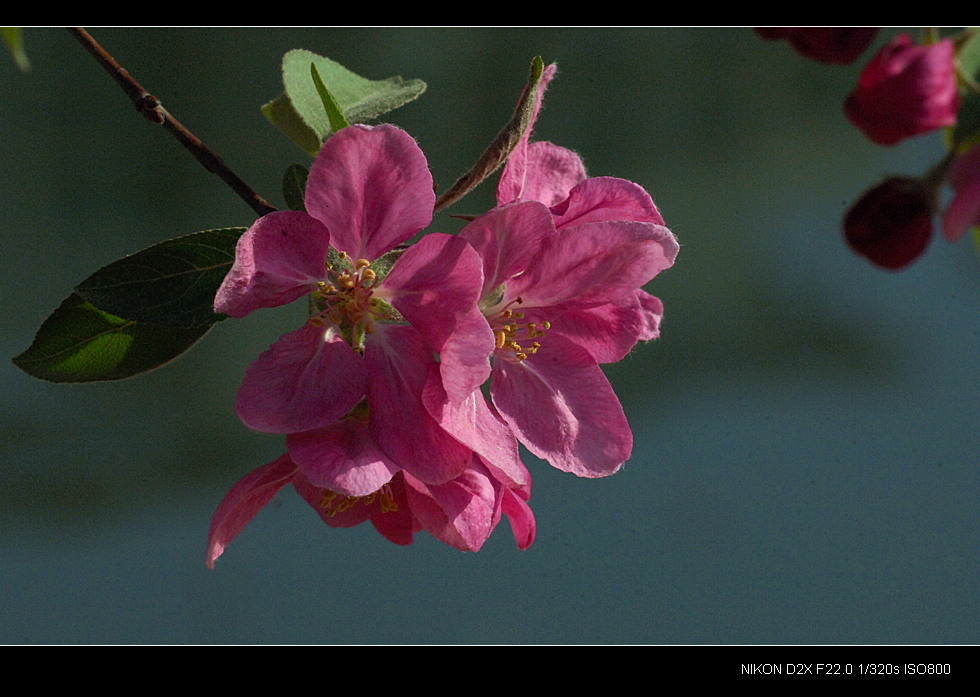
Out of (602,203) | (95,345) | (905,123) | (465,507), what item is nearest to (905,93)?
(905,123)

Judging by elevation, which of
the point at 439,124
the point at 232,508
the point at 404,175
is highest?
the point at 404,175

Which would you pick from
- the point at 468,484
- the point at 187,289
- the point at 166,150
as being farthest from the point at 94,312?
the point at 166,150

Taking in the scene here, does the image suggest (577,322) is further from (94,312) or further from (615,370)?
(615,370)

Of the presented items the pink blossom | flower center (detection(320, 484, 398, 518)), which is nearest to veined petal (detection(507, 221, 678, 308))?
the pink blossom

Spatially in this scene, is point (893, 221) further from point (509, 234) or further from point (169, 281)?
point (169, 281)

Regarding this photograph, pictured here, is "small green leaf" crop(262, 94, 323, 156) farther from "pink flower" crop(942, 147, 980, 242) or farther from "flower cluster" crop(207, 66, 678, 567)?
"pink flower" crop(942, 147, 980, 242)

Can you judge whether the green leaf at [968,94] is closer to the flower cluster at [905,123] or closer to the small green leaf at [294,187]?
the flower cluster at [905,123]
